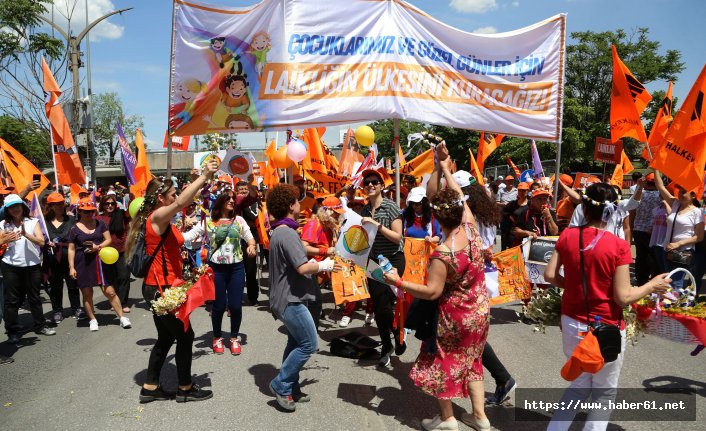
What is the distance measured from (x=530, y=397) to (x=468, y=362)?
3.96 ft

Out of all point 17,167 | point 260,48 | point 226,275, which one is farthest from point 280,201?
point 17,167

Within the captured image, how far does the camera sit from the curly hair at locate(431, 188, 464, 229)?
3.54 meters

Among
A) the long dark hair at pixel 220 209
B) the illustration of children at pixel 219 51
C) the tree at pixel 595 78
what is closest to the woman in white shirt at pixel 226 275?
the long dark hair at pixel 220 209

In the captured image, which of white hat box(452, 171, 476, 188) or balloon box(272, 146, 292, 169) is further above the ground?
balloon box(272, 146, 292, 169)

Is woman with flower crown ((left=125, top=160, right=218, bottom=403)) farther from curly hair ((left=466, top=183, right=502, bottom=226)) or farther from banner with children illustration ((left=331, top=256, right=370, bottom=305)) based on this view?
curly hair ((left=466, top=183, right=502, bottom=226))

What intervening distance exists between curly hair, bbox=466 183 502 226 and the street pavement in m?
1.57

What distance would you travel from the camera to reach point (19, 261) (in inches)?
263

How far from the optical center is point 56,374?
5.37 m

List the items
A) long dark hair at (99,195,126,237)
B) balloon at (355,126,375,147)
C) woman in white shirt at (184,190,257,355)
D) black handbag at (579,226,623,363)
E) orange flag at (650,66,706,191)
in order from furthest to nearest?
balloon at (355,126,375,147)
long dark hair at (99,195,126,237)
woman in white shirt at (184,190,257,355)
orange flag at (650,66,706,191)
black handbag at (579,226,623,363)

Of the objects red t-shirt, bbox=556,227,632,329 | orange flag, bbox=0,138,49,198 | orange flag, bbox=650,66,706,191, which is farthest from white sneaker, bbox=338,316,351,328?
orange flag, bbox=0,138,49,198

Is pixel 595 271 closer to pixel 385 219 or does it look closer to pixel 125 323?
pixel 385 219

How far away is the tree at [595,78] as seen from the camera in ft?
109

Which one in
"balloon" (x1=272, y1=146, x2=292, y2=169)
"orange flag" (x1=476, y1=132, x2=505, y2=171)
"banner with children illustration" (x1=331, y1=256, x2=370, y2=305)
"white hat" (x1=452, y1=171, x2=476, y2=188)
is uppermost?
"orange flag" (x1=476, y1=132, x2=505, y2=171)

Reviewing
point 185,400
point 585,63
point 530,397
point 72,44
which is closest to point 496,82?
point 530,397
